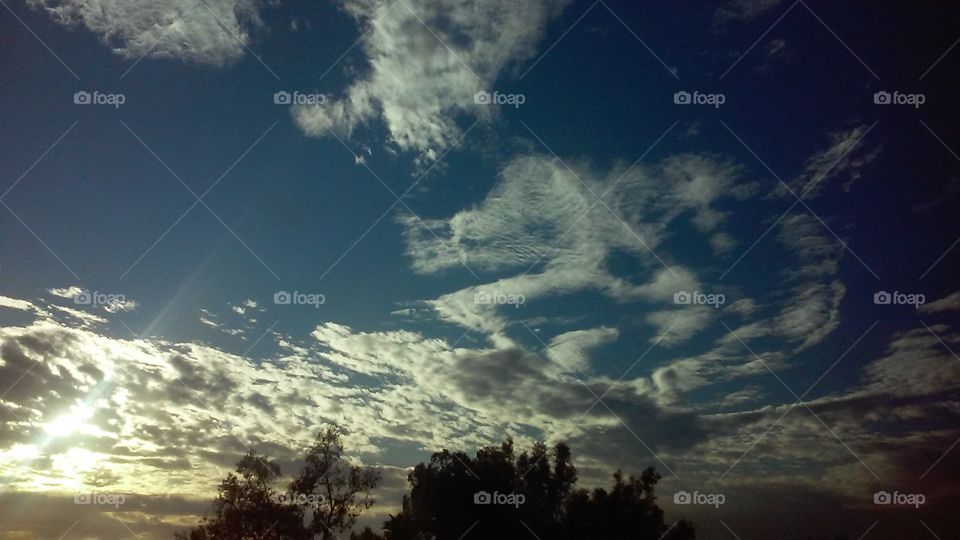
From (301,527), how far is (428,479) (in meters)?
11.1

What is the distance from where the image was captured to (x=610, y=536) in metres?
56.2

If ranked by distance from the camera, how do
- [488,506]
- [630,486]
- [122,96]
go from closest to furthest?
[122,96]
[488,506]
[630,486]

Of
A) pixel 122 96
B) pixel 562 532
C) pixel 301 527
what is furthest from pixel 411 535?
pixel 122 96

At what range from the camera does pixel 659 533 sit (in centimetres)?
5788

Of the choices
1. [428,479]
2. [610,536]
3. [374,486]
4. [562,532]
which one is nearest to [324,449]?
[374,486]

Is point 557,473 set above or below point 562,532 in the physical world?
above

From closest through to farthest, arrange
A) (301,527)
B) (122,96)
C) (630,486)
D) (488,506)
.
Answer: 1. (122,96)
2. (301,527)
3. (488,506)
4. (630,486)

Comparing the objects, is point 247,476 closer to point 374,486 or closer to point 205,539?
point 205,539

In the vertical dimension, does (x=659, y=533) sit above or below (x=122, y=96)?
below

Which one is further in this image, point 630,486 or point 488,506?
point 630,486

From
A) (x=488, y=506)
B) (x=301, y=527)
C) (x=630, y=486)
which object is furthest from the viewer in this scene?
(x=630, y=486)

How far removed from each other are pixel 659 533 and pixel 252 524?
112 feet

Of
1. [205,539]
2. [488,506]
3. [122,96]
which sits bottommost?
[205,539]

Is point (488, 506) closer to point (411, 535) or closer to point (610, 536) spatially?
point (411, 535)
